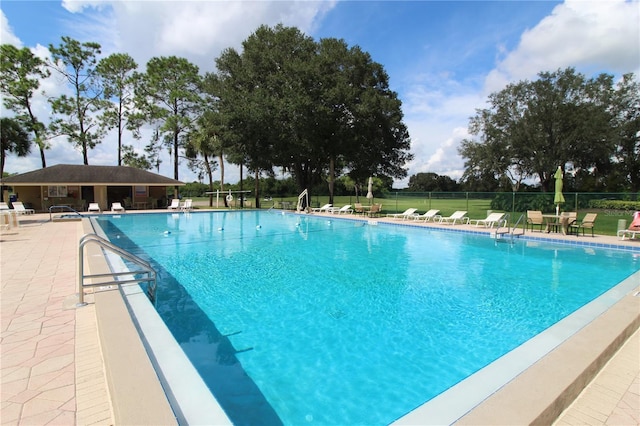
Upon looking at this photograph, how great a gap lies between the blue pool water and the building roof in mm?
17609

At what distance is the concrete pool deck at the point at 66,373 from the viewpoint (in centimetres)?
248

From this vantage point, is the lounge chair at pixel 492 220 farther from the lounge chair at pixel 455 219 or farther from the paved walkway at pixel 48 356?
the paved walkway at pixel 48 356

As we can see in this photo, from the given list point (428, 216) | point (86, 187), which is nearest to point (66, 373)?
point (428, 216)

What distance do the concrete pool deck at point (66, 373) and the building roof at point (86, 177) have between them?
78.2ft

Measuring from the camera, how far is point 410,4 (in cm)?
1510

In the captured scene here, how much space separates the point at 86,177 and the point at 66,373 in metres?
28.0

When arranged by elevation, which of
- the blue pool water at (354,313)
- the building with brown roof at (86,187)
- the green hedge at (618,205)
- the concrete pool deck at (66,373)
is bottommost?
the blue pool water at (354,313)

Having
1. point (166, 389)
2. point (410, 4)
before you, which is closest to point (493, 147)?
point (410, 4)

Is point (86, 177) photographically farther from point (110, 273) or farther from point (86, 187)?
point (110, 273)

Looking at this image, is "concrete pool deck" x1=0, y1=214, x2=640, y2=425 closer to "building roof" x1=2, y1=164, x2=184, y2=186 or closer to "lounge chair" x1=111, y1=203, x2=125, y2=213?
"lounge chair" x1=111, y1=203, x2=125, y2=213

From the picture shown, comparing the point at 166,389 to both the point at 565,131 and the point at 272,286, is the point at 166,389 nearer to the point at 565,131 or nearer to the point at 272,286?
the point at 272,286

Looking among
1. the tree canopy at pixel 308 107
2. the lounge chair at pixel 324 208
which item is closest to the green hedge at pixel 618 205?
the tree canopy at pixel 308 107

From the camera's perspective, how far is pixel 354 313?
5672 millimetres

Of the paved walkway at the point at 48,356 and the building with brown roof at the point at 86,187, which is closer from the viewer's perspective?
the paved walkway at the point at 48,356
